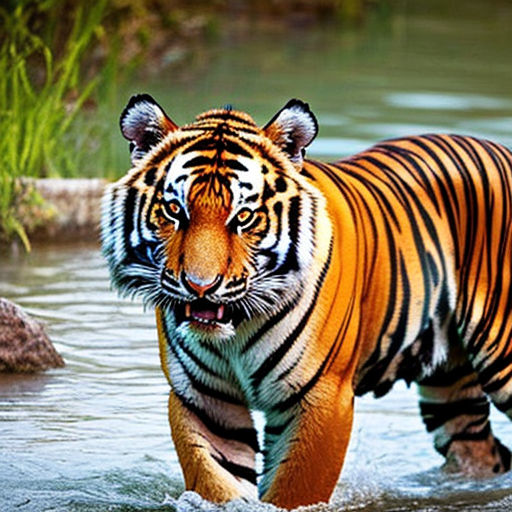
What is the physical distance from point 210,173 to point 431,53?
12.5 metres

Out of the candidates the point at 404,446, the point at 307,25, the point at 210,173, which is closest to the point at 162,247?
the point at 210,173

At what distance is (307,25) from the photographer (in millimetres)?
18906

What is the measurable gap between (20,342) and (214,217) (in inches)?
94.9

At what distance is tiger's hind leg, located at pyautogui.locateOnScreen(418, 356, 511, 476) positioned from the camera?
209 inches

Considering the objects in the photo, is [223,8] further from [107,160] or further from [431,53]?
[107,160]

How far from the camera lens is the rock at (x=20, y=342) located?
6111mm

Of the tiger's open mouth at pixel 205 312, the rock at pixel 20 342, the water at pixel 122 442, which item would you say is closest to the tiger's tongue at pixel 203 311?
the tiger's open mouth at pixel 205 312

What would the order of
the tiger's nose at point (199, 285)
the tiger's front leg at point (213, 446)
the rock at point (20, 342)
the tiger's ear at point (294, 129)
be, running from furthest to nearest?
1. the rock at point (20, 342)
2. the tiger's front leg at point (213, 446)
3. the tiger's ear at point (294, 129)
4. the tiger's nose at point (199, 285)

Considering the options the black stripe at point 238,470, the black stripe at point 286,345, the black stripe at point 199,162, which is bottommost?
the black stripe at point 238,470

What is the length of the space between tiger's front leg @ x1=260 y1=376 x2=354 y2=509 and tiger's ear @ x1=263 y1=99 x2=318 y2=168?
0.63 m

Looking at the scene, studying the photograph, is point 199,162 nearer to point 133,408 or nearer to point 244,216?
point 244,216

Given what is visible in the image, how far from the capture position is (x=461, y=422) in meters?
5.37

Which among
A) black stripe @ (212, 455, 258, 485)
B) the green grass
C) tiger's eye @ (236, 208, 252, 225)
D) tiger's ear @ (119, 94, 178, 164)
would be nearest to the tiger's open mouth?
tiger's eye @ (236, 208, 252, 225)

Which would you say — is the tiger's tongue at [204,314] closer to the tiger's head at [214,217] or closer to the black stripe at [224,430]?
the tiger's head at [214,217]
